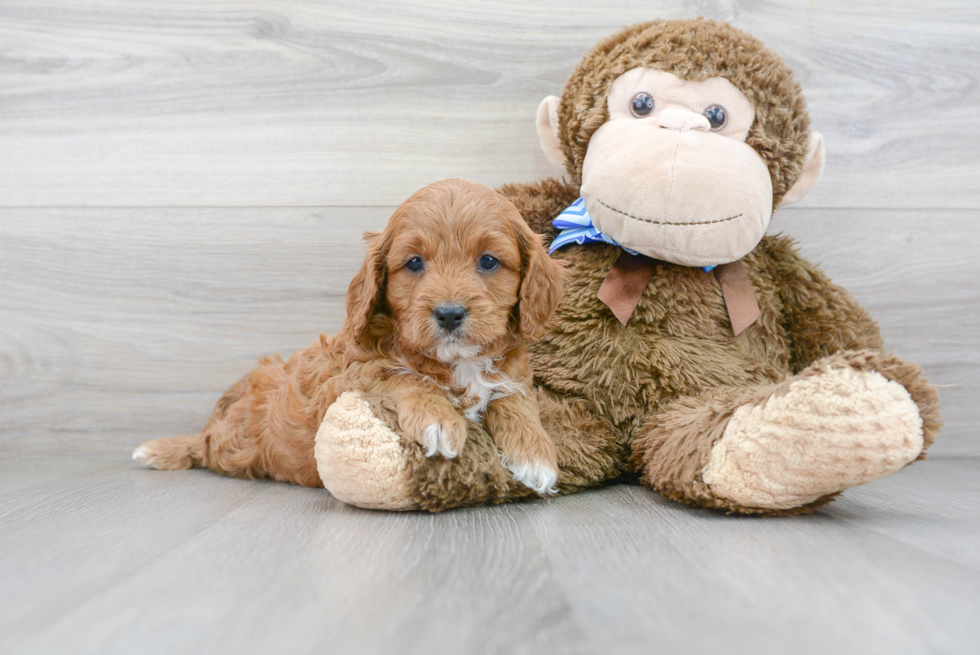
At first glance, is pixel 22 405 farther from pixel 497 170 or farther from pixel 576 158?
pixel 576 158

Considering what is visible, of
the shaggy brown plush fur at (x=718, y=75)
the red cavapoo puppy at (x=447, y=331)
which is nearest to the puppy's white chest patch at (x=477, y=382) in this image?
the red cavapoo puppy at (x=447, y=331)

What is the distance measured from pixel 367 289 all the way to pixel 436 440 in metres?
0.35

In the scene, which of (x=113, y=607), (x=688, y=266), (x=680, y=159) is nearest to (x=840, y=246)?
(x=688, y=266)

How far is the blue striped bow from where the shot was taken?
5.62ft

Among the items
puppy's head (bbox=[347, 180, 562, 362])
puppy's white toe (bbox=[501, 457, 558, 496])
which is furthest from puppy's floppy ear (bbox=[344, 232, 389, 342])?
puppy's white toe (bbox=[501, 457, 558, 496])

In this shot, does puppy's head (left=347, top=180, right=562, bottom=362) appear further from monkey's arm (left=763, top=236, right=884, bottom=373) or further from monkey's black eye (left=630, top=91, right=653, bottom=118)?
monkey's arm (left=763, top=236, right=884, bottom=373)

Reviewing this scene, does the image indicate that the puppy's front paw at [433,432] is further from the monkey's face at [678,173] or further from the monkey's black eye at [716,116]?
the monkey's black eye at [716,116]

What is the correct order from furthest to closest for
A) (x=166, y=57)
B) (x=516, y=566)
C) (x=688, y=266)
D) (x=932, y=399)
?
(x=166, y=57)
(x=688, y=266)
(x=932, y=399)
(x=516, y=566)

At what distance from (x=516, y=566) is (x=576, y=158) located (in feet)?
3.57

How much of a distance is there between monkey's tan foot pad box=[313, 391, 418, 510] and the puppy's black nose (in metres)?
0.21

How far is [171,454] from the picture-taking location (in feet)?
6.28

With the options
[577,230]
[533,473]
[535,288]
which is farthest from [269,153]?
[533,473]

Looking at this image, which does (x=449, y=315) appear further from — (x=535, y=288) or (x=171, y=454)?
(x=171, y=454)

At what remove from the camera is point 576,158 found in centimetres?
174
